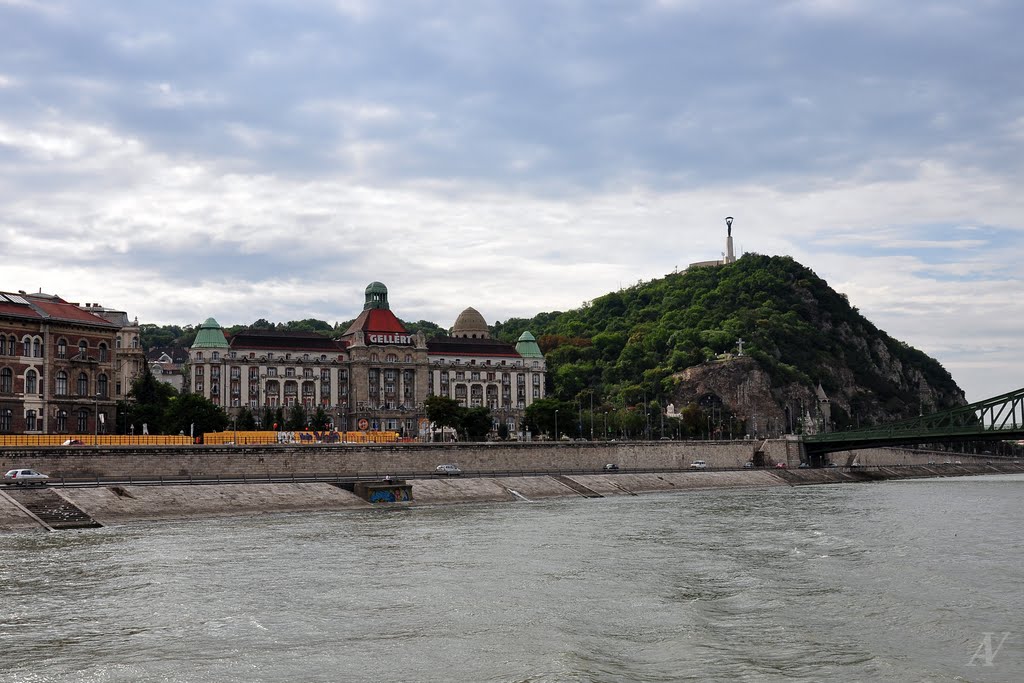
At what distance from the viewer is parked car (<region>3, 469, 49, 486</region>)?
227 ft

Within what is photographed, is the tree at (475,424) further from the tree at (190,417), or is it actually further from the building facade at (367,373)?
the tree at (190,417)

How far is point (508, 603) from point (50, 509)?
37151 mm

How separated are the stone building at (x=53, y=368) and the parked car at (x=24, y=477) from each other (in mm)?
22562

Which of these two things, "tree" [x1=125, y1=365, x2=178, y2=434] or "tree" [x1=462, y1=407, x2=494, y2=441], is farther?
"tree" [x1=462, y1=407, x2=494, y2=441]

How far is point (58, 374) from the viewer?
316ft

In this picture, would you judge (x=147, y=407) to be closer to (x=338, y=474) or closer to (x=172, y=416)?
(x=172, y=416)

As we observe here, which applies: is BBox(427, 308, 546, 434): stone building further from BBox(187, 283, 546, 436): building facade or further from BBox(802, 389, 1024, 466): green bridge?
BBox(802, 389, 1024, 466): green bridge

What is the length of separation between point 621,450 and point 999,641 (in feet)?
329

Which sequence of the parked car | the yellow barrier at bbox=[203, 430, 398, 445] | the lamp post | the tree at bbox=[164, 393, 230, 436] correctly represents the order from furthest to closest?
the tree at bbox=[164, 393, 230, 436]
the yellow barrier at bbox=[203, 430, 398, 445]
the lamp post
the parked car
